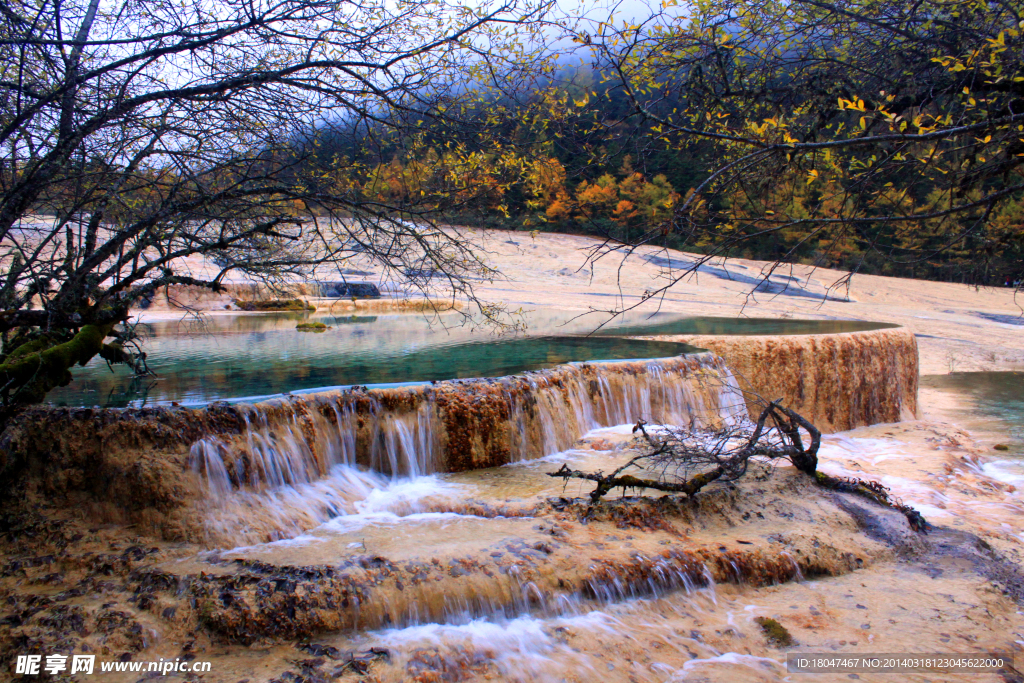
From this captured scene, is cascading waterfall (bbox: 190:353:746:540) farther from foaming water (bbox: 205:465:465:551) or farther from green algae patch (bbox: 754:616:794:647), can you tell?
green algae patch (bbox: 754:616:794:647)

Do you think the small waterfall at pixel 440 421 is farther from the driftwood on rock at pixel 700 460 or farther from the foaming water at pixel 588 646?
the foaming water at pixel 588 646

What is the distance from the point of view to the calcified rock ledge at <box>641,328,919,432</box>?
9477 millimetres

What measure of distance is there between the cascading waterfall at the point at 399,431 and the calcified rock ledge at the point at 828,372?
5.28 ft

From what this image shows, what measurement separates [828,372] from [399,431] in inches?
272

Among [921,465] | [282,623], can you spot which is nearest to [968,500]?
[921,465]

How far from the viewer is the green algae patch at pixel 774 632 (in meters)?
3.78

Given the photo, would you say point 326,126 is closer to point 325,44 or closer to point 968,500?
point 325,44

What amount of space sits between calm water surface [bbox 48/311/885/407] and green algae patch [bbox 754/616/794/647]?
2.82 meters

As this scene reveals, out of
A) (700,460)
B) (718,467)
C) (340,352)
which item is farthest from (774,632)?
(340,352)

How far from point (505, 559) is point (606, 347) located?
520 cm

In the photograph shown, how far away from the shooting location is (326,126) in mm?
4035

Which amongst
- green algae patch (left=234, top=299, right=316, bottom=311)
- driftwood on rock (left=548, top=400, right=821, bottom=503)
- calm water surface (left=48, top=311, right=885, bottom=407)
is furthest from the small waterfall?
green algae patch (left=234, top=299, right=316, bottom=311)

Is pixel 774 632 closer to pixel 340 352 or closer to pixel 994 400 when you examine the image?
pixel 340 352

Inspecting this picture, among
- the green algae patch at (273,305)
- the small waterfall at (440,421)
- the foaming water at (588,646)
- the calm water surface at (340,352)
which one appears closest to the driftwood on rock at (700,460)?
the small waterfall at (440,421)
